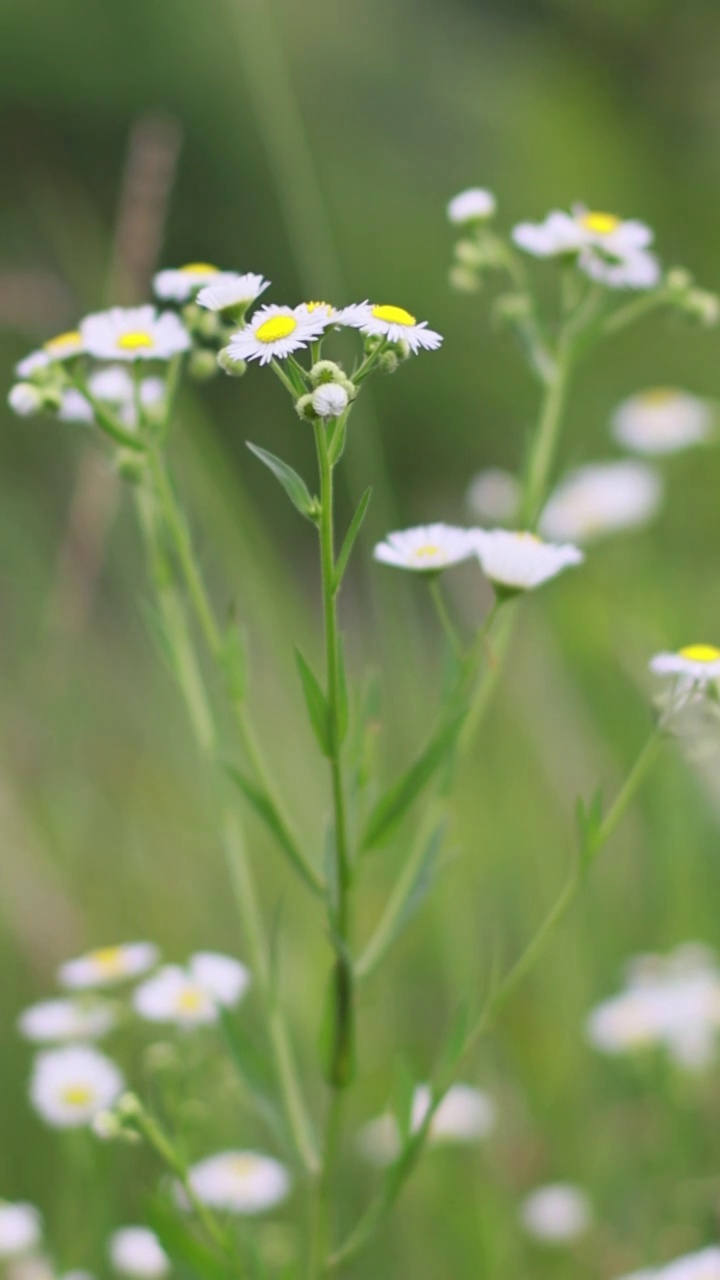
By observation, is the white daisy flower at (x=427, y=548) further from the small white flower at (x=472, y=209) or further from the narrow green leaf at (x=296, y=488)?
the small white flower at (x=472, y=209)

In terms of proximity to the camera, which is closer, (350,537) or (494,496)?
(350,537)

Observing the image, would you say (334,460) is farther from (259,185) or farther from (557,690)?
(259,185)

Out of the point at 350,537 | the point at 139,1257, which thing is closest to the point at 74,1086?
the point at 139,1257

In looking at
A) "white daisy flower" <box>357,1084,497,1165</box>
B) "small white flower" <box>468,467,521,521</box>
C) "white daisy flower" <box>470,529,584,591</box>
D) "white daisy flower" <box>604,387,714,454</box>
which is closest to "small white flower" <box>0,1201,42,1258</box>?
"white daisy flower" <box>357,1084,497,1165</box>

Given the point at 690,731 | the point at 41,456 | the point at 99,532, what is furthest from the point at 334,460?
the point at 41,456

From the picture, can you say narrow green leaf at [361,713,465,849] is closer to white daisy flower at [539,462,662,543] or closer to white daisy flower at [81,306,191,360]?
white daisy flower at [81,306,191,360]

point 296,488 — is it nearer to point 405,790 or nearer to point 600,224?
point 405,790

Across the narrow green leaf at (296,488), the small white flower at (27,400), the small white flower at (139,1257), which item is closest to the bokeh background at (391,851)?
the small white flower at (139,1257)
